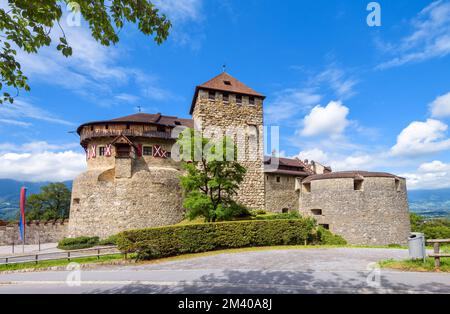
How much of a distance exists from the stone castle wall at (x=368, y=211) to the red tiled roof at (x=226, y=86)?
13.3m

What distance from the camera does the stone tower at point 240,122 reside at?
2477cm

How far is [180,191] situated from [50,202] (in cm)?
3252

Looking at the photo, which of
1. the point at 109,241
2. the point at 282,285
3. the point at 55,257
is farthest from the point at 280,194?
the point at 282,285

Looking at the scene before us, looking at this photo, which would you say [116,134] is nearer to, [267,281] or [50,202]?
[267,281]

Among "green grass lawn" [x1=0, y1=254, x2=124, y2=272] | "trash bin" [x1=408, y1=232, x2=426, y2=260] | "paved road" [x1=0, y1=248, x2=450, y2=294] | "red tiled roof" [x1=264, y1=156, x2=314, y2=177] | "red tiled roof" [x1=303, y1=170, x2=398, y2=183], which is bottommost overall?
"green grass lawn" [x1=0, y1=254, x2=124, y2=272]

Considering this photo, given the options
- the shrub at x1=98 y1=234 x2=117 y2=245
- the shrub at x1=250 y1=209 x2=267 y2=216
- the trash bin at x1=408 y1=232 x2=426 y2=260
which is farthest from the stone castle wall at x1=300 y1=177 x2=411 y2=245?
the shrub at x1=98 y1=234 x2=117 y2=245

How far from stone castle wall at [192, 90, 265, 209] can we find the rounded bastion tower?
6272mm

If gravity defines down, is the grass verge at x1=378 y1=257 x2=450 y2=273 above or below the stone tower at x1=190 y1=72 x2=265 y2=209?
below

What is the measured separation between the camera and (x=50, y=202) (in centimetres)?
4484

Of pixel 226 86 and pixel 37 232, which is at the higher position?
pixel 226 86

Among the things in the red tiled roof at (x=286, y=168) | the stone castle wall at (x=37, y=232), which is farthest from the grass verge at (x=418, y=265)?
the stone castle wall at (x=37, y=232)

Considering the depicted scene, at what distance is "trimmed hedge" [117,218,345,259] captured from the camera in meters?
13.0

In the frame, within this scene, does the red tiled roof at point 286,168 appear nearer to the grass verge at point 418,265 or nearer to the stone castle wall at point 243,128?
the stone castle wall at point 243,128

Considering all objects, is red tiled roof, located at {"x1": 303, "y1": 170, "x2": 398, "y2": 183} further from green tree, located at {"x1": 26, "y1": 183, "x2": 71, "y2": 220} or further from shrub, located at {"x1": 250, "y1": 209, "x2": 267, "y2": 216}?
green tree, located at {"x1": 26, "y1": 183, "x2": 71, "y2": 220}
